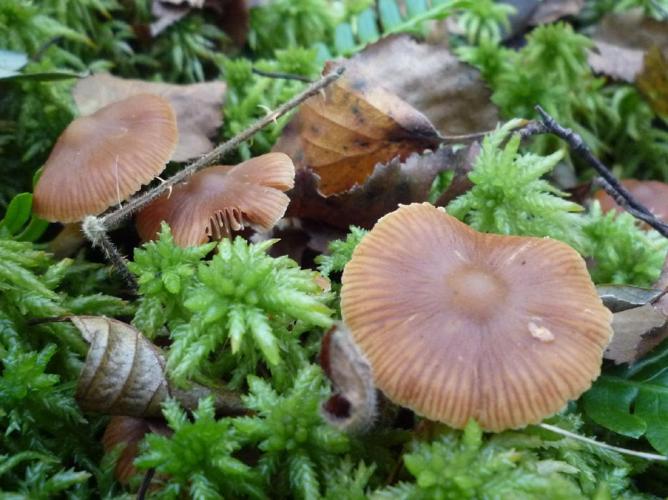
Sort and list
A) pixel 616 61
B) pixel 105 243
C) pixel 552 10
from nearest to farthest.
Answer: pixel 105 243, pixel 616 61, pixel 552 10

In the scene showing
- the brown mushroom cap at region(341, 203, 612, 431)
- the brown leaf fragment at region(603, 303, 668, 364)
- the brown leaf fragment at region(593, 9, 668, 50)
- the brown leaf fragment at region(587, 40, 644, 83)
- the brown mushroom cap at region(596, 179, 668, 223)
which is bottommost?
the brown mushroom cap at region(596, 179, 668, 223)

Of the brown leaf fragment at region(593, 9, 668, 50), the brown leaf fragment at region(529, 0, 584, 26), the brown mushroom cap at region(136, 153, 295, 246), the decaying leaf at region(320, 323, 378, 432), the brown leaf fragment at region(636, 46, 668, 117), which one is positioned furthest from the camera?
the brown leaf fragment at region(529, 0, 584, 26)

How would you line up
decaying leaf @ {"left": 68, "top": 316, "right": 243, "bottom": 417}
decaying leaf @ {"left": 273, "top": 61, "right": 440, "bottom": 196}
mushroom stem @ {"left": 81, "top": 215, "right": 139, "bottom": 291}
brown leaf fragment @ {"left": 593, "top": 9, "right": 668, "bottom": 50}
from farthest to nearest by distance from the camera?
brown leaf fragment @ {"left": 593, "top": 9, "right": 668, "bottom": 50} → decaying leaf @ {"left": 273, "top": 61, "right": 440, "bottom": 196} → mushroom stem @ {"left": 81, "top": 215, "right": 139, "bottom": 291} → decaying leaf @ {"left": 68, "top": 316, "right": 243, "bottom": 417}

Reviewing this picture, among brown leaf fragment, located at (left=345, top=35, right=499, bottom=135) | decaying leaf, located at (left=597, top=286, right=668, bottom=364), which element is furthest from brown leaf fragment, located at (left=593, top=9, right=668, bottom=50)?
decaying leaf, located at (left=597, top=286, right=668, bottom=364)

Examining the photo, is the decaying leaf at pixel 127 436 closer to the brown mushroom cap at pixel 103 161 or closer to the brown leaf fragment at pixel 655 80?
the brown mushroom cap at pixel 103 161

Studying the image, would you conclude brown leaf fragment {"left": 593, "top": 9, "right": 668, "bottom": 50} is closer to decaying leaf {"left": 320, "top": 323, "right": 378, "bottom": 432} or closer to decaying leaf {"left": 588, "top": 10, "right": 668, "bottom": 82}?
decaying leaf {"left": 588, "top": 10, "right": 668, "bottom": 82}

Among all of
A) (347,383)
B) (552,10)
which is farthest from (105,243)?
(552,10)

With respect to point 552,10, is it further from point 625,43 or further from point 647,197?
point 647,197
